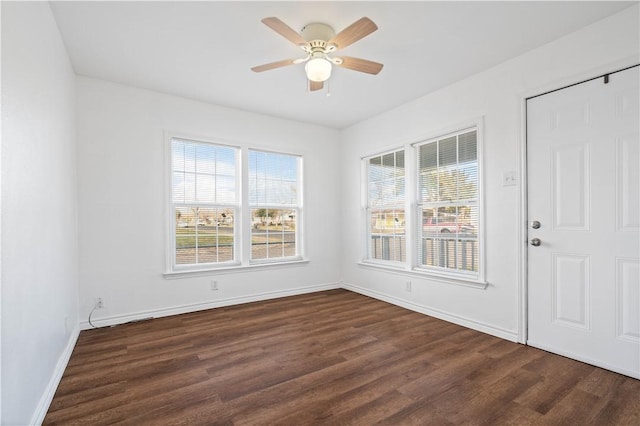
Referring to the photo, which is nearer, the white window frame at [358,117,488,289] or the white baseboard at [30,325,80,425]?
the white baseboard at [30,325,80,425]

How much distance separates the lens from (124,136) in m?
3.64

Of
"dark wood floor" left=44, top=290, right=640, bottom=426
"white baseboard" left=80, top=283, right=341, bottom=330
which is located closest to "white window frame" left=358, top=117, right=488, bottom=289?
"dark wood floor" left=44, top=290, right=640, bottom=426

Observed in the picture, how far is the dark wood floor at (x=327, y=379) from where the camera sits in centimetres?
189

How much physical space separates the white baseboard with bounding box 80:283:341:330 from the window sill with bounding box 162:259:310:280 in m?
0.38

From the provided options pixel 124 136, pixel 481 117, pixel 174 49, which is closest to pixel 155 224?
pixel 124 136

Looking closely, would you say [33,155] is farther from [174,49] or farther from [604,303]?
[604,303]

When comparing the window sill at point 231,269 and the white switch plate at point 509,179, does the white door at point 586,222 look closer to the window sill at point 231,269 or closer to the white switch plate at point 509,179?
the white switch plate at point 509,179

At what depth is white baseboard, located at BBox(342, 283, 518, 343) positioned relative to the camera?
3078mm

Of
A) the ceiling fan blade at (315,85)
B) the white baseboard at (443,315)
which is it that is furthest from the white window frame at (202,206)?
the white baseboard at (443,315)

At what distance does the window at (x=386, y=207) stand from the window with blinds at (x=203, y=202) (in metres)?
2.07

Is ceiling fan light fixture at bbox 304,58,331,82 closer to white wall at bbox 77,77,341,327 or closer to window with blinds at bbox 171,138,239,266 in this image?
white wall at bbox 77,77,341,327

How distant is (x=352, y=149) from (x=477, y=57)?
2.41m

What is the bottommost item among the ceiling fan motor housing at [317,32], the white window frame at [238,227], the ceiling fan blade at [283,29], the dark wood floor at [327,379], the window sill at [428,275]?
the dark wood floor at [327,379]

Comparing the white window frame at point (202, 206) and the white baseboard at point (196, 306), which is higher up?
the white window frame at point (202, 206)
